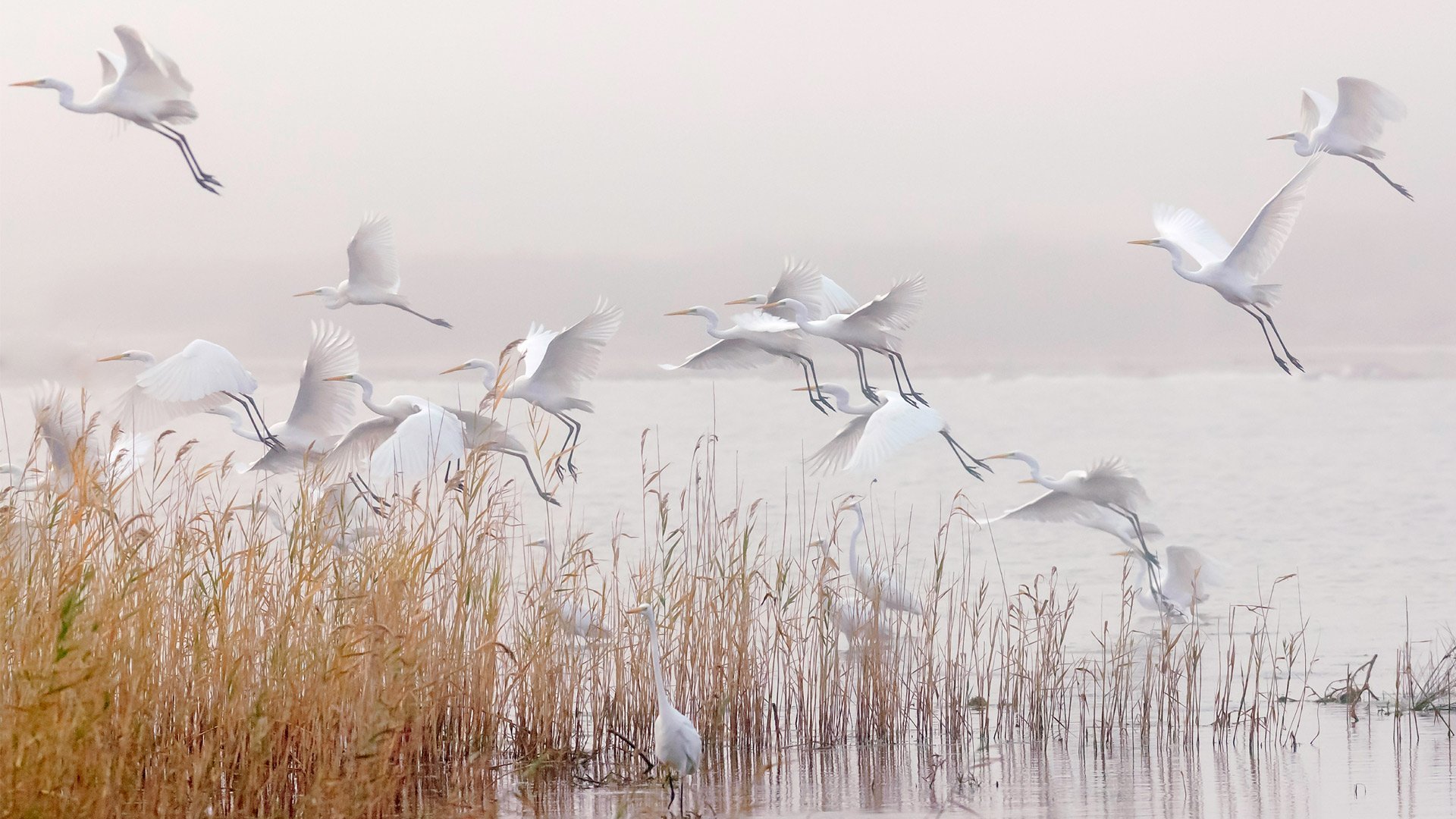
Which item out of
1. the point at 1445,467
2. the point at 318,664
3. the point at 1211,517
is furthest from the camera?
the point at 1445,467

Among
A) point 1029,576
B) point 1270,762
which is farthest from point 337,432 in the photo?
point 1029,576

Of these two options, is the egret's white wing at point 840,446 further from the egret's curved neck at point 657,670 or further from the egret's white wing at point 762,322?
the egret's curved neck at point 657,670

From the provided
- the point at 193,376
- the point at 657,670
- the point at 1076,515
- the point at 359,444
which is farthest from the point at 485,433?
the point at 1076,515

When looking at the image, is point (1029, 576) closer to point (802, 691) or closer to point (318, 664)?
point (802, 691)

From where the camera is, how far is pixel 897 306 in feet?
24.2

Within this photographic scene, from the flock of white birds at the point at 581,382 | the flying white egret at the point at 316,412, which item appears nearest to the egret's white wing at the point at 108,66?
the flock of white birds at the point at 581,382

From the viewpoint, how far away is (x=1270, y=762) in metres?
5.46

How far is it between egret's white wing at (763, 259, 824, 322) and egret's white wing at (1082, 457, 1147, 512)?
1.95m

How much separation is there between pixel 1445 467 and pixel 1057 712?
1829cm

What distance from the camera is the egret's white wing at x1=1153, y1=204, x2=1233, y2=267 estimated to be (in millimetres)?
8727

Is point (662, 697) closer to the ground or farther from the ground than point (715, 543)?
closer to the ground

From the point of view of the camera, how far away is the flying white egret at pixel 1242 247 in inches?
301

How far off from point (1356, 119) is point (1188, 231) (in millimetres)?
1209

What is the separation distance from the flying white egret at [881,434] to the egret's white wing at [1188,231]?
2.25 metres
